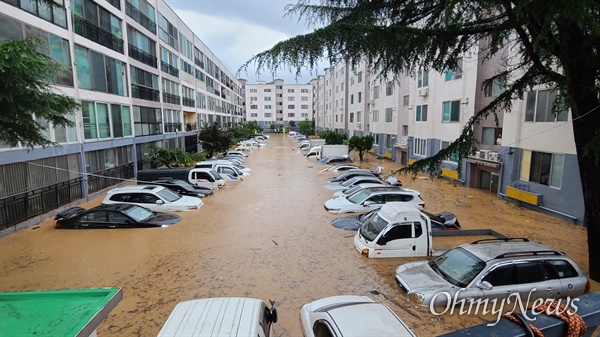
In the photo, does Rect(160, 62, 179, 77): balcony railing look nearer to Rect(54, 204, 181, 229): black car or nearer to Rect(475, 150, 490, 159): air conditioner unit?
Rect(54, 204, 181, 229): black car

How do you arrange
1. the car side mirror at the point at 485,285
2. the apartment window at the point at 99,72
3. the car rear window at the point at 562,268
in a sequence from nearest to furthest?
the car side mirror at the point at 485,285 → the car rear window at the point at 562,268 → the apartment window at the point at 99,72

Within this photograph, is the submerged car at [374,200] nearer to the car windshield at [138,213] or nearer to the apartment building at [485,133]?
the apartment building at [485,133]

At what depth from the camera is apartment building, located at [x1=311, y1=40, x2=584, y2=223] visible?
14.5 metres

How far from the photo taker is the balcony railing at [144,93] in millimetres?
24953

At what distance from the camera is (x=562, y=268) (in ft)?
24.3

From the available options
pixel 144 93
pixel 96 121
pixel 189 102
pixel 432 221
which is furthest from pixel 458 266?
pixel 189 102

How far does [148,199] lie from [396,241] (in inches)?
459

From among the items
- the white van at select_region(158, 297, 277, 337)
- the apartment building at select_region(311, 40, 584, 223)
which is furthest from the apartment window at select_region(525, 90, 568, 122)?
the white van at select_region(158, 297, 277, 337)

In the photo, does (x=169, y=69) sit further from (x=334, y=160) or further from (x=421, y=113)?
(x=421, y=113)

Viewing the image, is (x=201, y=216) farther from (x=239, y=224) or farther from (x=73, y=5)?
(x=73, y=5)

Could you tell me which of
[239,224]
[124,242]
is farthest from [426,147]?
[124,242]

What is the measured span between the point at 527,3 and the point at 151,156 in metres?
25.9

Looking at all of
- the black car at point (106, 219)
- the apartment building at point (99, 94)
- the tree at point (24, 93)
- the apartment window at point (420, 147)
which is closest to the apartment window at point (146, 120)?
the apartment building at point (99, 94)

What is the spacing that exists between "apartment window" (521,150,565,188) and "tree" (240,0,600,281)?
713 centimetres
